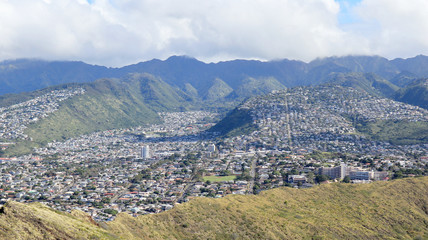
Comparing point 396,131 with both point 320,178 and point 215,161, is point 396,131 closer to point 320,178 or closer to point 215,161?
point 215,161

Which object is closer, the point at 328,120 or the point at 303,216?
the point at 303,216

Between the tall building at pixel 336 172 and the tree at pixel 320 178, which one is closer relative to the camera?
the tree at pixel 320 178

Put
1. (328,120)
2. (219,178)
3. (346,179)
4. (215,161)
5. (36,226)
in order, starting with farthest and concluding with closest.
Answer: (328,120) → (215,161) → (219,178) → (346,179) → (36,226)

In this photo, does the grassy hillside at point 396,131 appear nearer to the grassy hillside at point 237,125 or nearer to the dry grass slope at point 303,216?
the grassy hillside at point 237,125

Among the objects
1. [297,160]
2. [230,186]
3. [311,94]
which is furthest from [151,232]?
[311,94]

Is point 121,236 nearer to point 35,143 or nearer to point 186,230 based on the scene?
point 186,230

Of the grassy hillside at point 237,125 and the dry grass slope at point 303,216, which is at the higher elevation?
the grassy hillside at point 237,125

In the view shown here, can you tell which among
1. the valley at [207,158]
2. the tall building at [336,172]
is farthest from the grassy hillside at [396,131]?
the tall building at [336,172]

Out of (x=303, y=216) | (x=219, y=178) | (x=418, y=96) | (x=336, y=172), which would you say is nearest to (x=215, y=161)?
(x=219, y=178)
